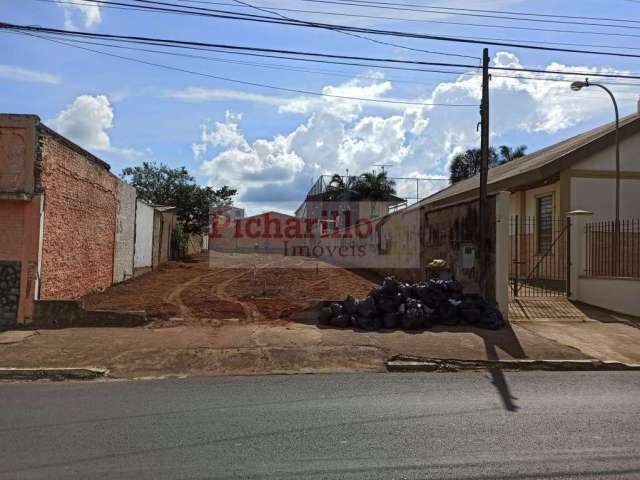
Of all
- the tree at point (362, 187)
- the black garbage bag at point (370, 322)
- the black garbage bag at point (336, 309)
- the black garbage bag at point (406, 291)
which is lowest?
the black garbage bag at point (370, 322)

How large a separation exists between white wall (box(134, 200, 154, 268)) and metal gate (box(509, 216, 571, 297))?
13.5 m

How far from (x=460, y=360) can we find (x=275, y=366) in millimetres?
2927

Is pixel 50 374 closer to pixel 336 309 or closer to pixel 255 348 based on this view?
pixel 255 348

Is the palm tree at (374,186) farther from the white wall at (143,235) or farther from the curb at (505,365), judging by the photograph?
the curb at (505,365)

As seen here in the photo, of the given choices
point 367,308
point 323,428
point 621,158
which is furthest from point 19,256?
point 621,158

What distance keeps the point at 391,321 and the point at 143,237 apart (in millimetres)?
14346

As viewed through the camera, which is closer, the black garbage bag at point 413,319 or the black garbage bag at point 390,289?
the black garbage bag at point 413,319

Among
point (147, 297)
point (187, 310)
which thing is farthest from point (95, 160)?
point (187, 310)

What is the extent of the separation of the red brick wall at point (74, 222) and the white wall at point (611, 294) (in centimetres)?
1261

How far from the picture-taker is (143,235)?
22188 millimetres

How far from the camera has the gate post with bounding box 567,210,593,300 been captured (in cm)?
1405

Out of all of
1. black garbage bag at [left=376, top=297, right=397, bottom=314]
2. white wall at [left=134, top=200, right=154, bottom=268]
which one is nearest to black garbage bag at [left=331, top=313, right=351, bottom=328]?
black garbage bag at [left=376, top=297, right=397, bottom=314]

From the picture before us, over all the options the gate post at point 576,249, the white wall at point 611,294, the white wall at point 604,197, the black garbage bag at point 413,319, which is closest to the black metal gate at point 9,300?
the black garbage bag at point 413,319

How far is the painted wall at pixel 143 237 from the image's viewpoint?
20.9 metres
